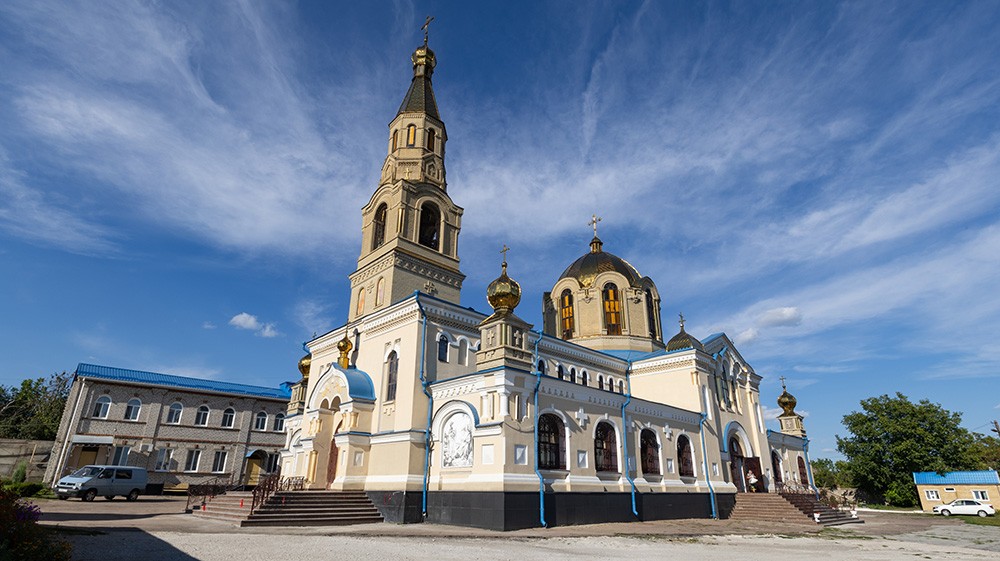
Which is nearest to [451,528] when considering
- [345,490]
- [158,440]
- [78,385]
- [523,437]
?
[523,437]

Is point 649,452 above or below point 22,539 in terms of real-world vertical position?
above

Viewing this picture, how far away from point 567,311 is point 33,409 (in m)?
41.4

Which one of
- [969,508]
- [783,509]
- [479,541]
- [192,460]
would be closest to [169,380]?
[192,460]

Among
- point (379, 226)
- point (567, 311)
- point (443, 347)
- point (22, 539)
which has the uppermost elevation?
point (379, 226)

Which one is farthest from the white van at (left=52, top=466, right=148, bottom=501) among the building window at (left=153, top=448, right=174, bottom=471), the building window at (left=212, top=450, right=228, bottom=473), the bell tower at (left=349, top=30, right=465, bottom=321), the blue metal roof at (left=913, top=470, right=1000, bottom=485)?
the blue metal roof at (left=913, top=470, right=1000, bottom=485)

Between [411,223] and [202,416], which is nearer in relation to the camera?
[411,223]

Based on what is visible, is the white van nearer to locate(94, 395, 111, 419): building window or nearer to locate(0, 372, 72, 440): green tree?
Result: locate(94, 395, 111, 419): building window

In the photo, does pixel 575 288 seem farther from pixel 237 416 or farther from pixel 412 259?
pixel 237 416

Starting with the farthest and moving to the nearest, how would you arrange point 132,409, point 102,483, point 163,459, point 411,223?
point 163,459 → point 132,409 → point 411,223 → point 102,483

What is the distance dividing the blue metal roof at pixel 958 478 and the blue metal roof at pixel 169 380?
3908 centimetres

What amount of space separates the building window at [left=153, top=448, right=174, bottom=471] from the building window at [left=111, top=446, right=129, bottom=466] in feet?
4.48

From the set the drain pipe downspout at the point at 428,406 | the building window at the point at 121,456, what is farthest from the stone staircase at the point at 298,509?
the building window at the point at 121,456

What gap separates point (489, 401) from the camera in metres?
16.7

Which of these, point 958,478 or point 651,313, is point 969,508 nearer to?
point 958,478
